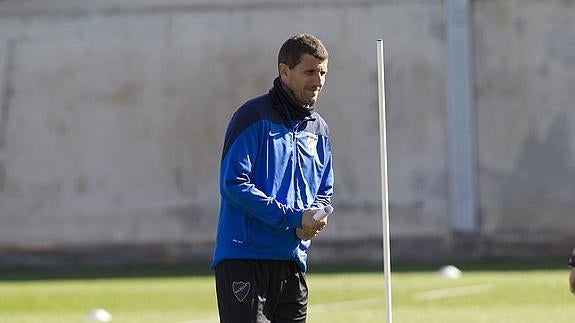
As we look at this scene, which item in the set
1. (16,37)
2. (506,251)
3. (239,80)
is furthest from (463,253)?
(16,37)

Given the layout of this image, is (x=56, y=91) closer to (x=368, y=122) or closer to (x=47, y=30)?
(x=47, y=30)

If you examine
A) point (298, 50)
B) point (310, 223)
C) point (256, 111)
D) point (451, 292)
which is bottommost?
point (451, 292)

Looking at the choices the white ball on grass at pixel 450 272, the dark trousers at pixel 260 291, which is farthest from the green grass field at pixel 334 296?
the dark trousers at pixel 260 291

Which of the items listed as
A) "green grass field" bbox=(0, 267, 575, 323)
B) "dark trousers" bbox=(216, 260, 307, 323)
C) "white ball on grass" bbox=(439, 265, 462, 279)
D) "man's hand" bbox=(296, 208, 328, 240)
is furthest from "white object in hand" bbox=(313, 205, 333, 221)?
"white ball on grass" bbox=(439, 265, 462, 279)

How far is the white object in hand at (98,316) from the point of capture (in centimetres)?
1364

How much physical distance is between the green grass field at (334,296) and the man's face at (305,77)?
21.0 feet

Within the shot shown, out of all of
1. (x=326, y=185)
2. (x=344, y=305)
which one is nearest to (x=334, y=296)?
(x=344, y=305)

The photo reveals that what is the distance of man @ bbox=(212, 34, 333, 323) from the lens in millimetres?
6691

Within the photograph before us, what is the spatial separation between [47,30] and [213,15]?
2.50 metres

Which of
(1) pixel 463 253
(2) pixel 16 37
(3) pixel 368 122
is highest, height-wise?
(2) pixel 16 37

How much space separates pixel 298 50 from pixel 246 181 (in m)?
0.66

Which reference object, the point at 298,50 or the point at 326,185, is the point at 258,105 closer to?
the point at 298,50

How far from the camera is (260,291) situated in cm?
683

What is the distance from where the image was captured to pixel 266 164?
22.3 ft
